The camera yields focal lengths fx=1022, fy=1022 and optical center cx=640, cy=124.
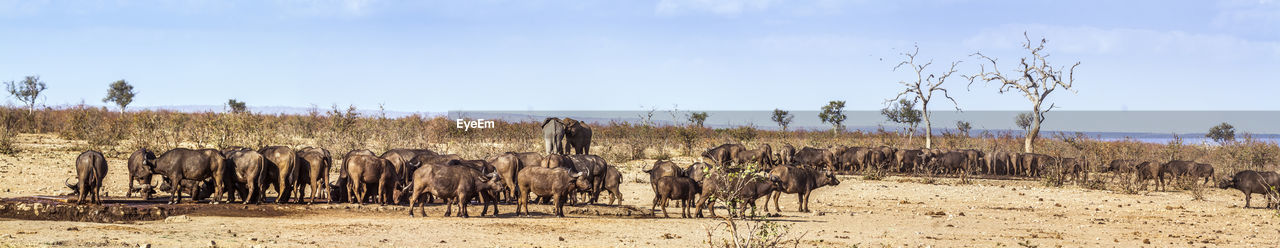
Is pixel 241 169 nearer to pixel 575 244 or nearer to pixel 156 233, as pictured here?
pixel 156 233

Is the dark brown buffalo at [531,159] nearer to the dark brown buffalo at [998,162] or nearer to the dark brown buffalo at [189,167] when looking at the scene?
the dark brown buffalo at [189,167]

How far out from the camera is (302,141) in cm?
3416

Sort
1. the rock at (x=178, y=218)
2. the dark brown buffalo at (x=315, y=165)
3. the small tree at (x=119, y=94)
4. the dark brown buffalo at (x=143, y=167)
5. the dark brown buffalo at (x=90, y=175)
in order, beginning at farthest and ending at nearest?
the small tree at (x=119, y=94) → the dark brown buffalo at (x=315, y=165) → the dark brown buffalo at (x=143, y=167) → the dark brown buffalo at (x=90, y=175) → the rock at (x=178, y=218)

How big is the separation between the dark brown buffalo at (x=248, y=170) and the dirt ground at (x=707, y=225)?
994 millimetres

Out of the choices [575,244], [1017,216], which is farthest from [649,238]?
[1017,216]

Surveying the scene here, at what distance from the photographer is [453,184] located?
48.2 ft

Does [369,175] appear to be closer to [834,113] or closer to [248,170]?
[248,170]

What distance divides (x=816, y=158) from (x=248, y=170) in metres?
16.9

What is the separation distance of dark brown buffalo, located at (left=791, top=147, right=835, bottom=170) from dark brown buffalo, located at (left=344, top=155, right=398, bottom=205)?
1450 centimetres

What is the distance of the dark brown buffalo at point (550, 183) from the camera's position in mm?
15289

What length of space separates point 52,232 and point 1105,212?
661 inches

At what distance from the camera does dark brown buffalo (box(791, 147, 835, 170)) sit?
1120 inches

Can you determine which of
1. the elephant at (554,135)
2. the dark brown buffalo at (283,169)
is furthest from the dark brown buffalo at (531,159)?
the elephant at (554,135)

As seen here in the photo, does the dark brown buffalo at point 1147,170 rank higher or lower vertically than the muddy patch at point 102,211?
higher
